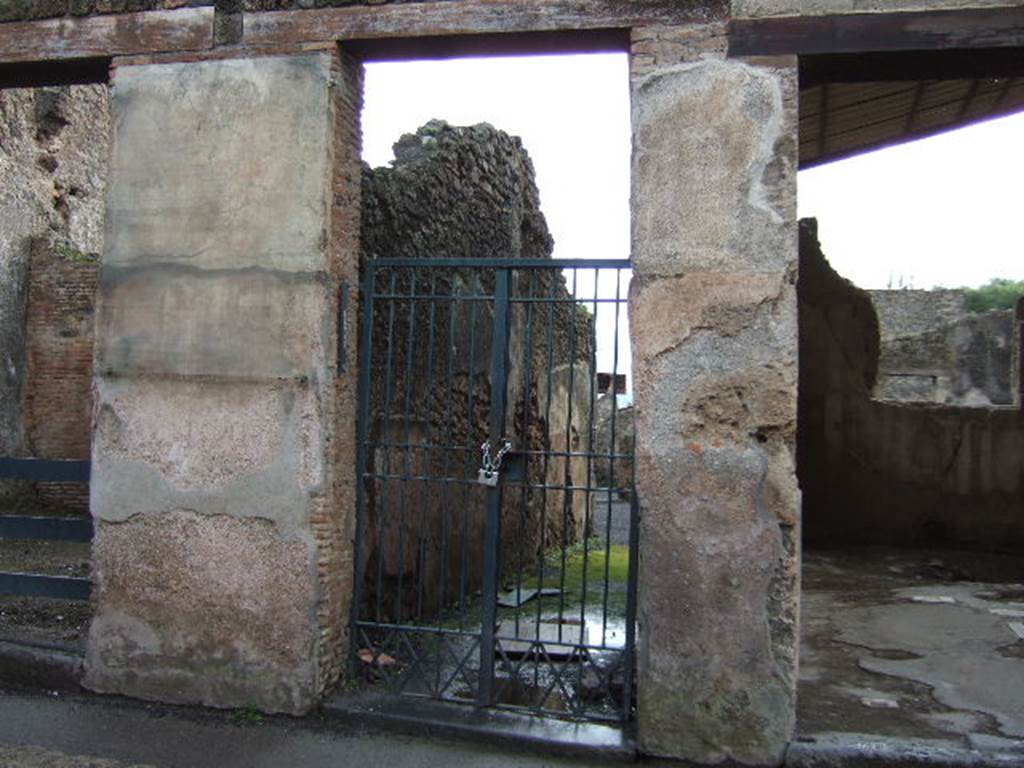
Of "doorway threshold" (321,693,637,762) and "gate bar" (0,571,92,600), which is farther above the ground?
"gate bar" (0,571,92,600)

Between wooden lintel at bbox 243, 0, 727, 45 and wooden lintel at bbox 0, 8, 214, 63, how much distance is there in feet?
0.93

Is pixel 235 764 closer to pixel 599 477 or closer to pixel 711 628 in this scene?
pixel 711 628

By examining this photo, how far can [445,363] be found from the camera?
7.20m

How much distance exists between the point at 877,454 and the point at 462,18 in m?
8.05

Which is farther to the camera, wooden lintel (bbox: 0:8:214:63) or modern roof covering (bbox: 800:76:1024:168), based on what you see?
modern roof covering (bbox: 800:76:1024:168)

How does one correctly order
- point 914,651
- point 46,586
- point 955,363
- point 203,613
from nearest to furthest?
point 203,613 → point 46,586 → point 914,651 → point 955,363

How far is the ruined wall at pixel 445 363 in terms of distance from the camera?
18.4ft

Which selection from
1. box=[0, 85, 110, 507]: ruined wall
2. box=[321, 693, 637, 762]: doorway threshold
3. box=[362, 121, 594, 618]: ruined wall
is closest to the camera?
box=[321, 693, 637, 762]: doorway threshold

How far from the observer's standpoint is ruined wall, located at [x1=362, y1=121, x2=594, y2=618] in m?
5.60

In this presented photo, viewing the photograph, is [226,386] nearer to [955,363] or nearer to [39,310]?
[39,310]

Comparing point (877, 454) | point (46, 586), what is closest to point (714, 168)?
point (46, 586)

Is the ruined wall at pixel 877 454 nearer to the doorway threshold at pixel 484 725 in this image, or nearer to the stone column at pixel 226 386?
the doorway threshold at pixel 484 725

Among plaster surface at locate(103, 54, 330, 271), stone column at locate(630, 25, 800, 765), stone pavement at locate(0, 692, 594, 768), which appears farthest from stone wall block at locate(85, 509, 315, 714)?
stone column at locate(630, 25, 800, 765)

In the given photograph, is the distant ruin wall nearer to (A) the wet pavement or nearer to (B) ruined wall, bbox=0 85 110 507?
(A) the wet pavement
